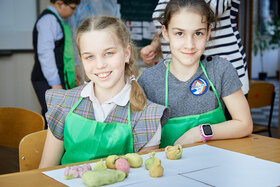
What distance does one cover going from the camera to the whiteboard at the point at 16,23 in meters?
3.34

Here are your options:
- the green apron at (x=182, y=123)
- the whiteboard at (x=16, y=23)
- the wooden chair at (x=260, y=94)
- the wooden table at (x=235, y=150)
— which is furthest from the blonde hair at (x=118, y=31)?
the wooden chair at (x=260, y=94)

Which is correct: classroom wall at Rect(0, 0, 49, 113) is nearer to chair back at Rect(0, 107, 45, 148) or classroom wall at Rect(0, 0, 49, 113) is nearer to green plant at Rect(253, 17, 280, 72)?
chair back at Rect(0, 107, 45, 148)

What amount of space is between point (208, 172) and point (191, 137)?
376 mm

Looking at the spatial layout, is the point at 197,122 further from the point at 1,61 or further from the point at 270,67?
the point at 270,67

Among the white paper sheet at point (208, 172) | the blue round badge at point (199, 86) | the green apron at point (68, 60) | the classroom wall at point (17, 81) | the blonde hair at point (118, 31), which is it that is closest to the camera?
the white paper sheet at point (208, 172)

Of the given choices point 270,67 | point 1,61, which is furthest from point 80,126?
point 270,67

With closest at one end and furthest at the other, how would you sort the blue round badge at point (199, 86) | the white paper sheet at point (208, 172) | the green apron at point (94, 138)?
the white paper sheet at point (208, 172) → the green apron at point (94, 138) → the blue round badge at point (199, 86)

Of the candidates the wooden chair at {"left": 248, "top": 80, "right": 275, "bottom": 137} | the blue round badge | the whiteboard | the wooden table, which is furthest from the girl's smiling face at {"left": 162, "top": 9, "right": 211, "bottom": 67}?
the wooden chair at {"left": 248, "top": 80, "right": 275, "bottom": 137}

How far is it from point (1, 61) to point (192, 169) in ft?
9.37

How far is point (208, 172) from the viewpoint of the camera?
2.99 ft

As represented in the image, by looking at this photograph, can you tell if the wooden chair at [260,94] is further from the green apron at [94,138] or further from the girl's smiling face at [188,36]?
the green apron at [94,138]

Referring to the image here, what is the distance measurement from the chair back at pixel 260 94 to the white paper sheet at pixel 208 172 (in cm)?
309

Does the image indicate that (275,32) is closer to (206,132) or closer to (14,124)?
(14,124)

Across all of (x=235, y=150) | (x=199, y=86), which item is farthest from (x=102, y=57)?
(x=235, y=150)
